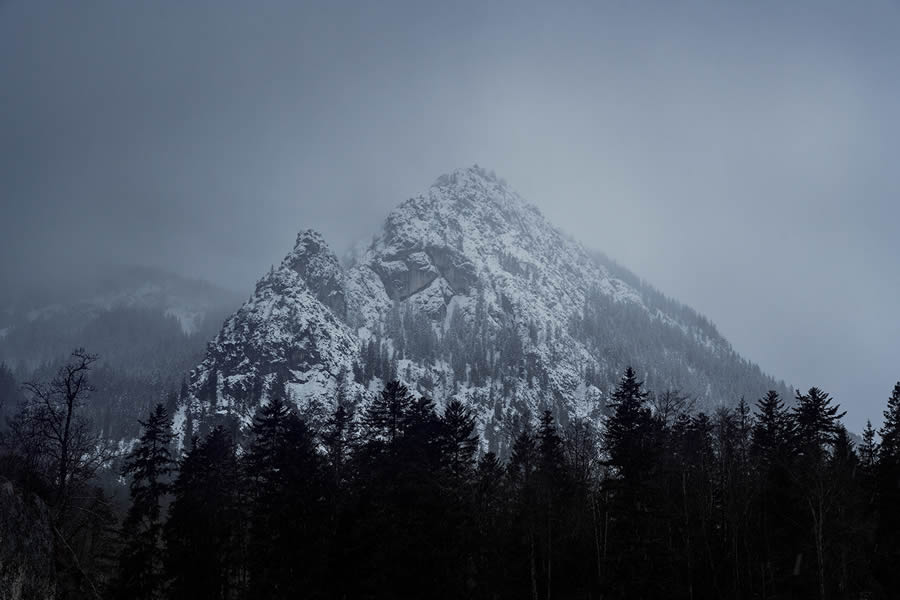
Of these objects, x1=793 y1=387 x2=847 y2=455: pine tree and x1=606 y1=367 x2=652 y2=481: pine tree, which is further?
x1=793 y1=387 x2=847 y2=455: pine tree

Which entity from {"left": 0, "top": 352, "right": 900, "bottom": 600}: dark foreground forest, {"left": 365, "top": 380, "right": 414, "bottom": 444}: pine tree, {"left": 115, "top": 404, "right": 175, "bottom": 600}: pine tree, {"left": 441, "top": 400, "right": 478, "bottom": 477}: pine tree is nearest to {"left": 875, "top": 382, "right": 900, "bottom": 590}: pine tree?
{"left": 0, "top": 352, "right": 900, "bottom": 600}: dark foreground forest

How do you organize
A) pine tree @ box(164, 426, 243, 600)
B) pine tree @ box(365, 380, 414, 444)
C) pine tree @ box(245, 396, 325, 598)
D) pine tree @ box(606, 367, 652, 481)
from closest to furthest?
pine tree @ box(245, 396, 325, 598) → pine tree @ box(606, 367, 652, 481) → pine tree @ box(365, 380, 414, 444) → pine tree @ box(164, 426, 243, 600)

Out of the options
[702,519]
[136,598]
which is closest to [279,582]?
[136,598]

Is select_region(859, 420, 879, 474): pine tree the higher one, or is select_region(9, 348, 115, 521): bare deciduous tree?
select_region(859, 420, 879, 474): pine tree

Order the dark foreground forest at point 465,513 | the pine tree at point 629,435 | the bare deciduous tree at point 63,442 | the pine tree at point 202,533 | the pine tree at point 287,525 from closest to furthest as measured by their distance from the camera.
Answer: the bare deciduous tree at point 63,442
the dark foreground forest at point 465,513
the pine tree at point 287,525
the pine tree at point 629,435
the pine tree at point 202,533

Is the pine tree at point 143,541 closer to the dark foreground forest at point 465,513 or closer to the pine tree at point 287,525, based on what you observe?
the dark foreground forest at point 465,513

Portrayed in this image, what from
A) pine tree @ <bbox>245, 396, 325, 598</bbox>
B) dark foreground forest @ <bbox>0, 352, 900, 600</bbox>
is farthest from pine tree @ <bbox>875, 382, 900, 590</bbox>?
pine tree @ <bbox>245, 396, 325, 598</bbox>

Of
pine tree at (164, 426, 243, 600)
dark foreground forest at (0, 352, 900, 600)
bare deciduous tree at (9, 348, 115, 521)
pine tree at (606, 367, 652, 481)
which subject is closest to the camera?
bare deciduous tree at (9, 348, 115, 521)

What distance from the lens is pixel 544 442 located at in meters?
53.2

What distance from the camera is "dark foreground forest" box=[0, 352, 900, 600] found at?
33.1 meters

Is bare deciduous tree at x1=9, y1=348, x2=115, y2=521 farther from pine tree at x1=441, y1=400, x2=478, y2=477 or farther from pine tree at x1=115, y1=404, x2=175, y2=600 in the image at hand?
pine tree at x1=441, y1=400, x2=478, y2=477

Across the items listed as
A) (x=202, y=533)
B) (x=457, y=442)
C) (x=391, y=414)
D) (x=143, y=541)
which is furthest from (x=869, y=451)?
(x=143, y=541)

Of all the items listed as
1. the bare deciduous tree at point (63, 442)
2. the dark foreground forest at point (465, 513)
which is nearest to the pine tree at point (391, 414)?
the dark foreground forest at point (465, 513)

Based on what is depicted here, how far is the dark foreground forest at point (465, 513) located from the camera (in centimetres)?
3306
